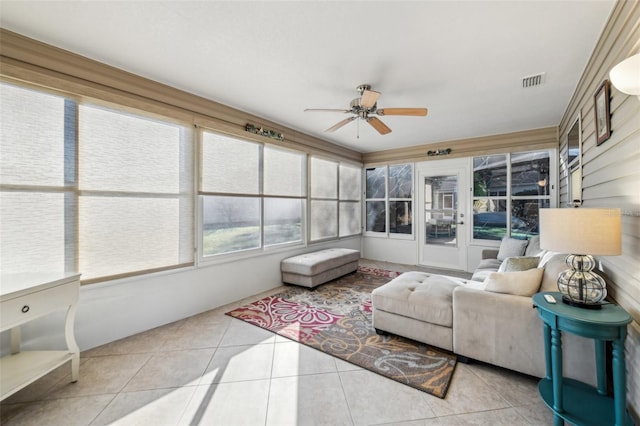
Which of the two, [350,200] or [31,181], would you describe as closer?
[31,181]

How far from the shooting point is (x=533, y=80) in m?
2.84

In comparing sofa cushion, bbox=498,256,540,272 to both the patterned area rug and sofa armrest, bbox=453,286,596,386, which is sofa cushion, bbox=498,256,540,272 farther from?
the patterned area rug

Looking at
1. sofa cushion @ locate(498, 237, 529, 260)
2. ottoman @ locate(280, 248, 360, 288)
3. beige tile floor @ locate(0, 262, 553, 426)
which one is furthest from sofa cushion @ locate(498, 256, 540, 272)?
ottoman @ locate(280, 248, 360, 288)

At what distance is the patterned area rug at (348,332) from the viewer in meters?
2.12

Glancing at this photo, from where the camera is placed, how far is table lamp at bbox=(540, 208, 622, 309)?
4.87 ft

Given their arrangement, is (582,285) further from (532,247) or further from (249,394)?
(532,247)

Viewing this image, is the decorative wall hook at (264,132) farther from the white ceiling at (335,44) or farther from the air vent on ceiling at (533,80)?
the air vent on ceiling at (533,80)

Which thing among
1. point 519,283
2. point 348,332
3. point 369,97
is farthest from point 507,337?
point 369,97

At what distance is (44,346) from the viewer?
7.29 ft

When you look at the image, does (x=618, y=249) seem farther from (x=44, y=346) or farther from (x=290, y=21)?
(x=44, y=346)

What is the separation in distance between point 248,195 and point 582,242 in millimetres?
3574

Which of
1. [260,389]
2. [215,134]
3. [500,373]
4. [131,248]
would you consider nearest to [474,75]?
[500,373]

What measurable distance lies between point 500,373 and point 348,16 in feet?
9.84

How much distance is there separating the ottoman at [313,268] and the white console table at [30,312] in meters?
2.66
